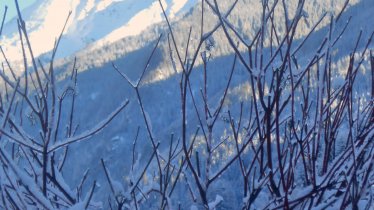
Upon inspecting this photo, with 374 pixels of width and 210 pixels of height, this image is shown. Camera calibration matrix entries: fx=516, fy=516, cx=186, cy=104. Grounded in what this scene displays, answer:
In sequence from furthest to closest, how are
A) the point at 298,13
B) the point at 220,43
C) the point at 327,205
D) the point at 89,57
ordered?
the point at 89,57 → the point at 220,43 → the point at 327,205 → the point at 298,13

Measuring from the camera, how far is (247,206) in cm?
140

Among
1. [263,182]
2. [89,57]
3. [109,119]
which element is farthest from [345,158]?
[89,57]

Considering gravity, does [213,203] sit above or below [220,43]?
below

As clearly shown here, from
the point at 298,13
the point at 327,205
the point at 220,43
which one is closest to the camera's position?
the point at 298,13

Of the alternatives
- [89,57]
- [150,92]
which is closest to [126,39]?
[89,57]

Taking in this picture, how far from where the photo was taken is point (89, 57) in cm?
13375

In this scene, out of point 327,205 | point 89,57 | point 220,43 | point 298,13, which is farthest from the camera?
point 89,57

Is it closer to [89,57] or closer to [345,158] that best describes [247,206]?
[345,158]

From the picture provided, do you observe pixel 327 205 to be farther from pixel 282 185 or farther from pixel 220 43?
pixel 220 43

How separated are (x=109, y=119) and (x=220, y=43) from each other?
4311 inches

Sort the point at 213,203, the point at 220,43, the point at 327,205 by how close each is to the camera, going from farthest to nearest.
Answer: the point at 220,43 → the point at 213,203 → the point at 327,205

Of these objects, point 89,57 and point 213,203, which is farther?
point 89,57

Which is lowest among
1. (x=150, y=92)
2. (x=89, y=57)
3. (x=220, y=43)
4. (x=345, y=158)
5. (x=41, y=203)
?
(x=41, y=203)

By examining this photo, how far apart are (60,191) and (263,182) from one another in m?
0.54
